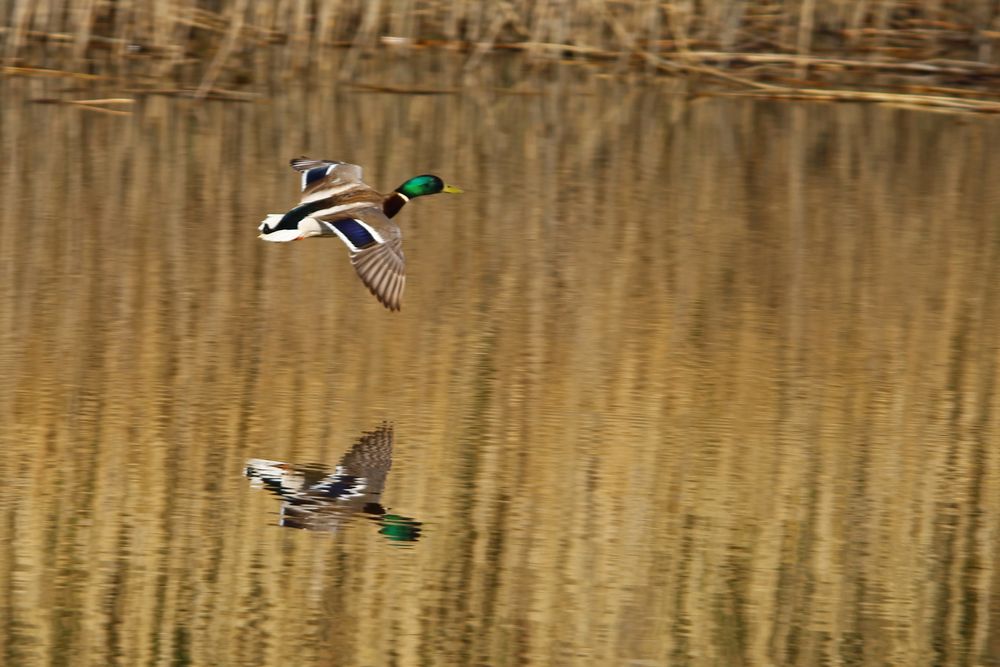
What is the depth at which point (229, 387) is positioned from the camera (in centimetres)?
492

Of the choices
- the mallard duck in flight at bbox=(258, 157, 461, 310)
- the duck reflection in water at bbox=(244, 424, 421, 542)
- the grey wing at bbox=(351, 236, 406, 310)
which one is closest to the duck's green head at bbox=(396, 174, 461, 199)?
the mallard duck in flight at bbox=(258, 157, 461, 310)

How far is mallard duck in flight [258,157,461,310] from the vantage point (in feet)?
16.7

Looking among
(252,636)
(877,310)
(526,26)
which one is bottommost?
(252,636)

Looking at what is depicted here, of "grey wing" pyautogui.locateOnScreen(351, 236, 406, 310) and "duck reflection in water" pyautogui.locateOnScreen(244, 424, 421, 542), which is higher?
"grey wing" pyautogui.locateOnScreen(351, 236, 406, 310)

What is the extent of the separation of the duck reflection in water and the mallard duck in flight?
70 centimetres

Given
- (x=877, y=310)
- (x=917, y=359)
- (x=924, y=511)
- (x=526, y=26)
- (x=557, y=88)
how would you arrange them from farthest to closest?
1. (x=526, y=26)
2. (x=557, y=88)
3. (x=877, y=310)
4. (x=917, y=359)
5. (x=924, y=511)

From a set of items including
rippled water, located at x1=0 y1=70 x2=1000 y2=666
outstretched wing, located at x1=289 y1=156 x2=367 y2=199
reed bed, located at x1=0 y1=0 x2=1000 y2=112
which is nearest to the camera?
rippled water, located at x1=0 y1=70 x2=1000 y2=666

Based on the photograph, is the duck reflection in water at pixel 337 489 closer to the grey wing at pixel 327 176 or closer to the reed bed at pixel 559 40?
the grey wing at pixel 327 176

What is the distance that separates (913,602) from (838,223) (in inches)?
153

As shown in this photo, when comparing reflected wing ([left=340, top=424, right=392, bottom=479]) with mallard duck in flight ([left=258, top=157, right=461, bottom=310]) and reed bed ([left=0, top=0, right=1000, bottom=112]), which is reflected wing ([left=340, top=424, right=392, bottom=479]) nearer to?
mallard duck in flight ([left=258, top=157, right=461, bottom=310])

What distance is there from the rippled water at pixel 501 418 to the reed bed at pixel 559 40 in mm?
2325

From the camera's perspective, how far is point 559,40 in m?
11.5

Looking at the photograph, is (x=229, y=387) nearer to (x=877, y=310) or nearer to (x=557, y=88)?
(x=877, y=310)

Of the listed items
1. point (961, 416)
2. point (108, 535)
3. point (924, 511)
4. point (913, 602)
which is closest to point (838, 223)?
point (961, 416)
